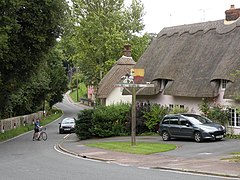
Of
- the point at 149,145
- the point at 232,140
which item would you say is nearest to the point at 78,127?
the point at 149,145

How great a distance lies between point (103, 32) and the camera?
6216 cm

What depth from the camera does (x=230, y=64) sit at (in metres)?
33.4

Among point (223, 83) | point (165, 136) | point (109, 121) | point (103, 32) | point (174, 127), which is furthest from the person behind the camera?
point (103, 32)

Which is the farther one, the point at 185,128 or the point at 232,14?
the point at 232,14

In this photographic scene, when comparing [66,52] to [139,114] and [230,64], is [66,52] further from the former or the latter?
[230,64]

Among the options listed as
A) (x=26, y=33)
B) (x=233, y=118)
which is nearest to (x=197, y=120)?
(x=233, y=118)

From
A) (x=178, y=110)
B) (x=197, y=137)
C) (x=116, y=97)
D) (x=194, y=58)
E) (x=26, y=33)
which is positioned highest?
(x=26, y=33)

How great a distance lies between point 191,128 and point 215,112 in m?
4.12

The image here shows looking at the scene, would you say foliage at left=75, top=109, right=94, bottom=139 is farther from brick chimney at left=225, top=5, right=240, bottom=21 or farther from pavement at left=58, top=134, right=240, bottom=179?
brick chimney at left=225, top=5, right=240, bottom=21

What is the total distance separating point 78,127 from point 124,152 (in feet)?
44.9

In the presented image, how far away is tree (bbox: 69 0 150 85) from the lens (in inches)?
2459

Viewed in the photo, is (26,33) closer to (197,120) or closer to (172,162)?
(197,120)

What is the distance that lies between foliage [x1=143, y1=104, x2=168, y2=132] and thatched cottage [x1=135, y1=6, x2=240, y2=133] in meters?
1.20

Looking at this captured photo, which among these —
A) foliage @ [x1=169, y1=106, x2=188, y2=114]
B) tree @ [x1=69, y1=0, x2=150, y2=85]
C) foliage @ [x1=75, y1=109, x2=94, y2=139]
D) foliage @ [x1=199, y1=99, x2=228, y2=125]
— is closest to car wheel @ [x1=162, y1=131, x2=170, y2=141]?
foliage @ [x1=199, y1=99, x2=228, y2=125]
